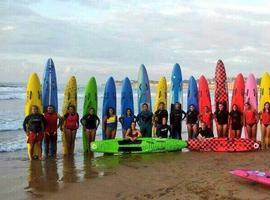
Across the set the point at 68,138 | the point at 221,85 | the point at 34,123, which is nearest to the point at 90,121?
the point at 68,138

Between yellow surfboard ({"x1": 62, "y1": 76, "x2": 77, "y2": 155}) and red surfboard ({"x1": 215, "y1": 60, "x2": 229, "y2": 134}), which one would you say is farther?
red surfboard ({"x1": 215, "y1": 60, "x2": 229, "y2": 134})

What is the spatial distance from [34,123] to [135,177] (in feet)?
9.71

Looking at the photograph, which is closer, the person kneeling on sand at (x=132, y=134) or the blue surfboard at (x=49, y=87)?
the person kneeling on sand at (x=132, y=134)

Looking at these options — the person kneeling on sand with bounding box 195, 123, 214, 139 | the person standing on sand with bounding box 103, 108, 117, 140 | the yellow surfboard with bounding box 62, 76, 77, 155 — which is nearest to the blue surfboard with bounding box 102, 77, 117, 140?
the person standing on sand with bounding box 103, 108, 117, 140

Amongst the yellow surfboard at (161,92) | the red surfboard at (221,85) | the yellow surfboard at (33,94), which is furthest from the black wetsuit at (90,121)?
the red surfboard at (221,85)

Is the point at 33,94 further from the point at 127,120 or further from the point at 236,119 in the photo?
the point at 236,119

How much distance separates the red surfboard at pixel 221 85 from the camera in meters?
11.7

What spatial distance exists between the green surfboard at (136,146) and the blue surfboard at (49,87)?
1675 millimetres

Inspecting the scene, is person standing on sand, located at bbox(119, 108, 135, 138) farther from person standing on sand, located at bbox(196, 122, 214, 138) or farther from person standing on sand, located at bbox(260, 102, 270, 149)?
person standing on sand, located at bbox(260, 102, 270, 149)

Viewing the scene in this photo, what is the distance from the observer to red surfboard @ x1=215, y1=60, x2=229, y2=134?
1168cm

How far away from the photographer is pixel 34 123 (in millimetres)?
8977

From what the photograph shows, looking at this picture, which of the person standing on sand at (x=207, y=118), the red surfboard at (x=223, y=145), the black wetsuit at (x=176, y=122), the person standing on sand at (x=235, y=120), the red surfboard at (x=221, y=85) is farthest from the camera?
the red surfboard at (x=221, y=85)

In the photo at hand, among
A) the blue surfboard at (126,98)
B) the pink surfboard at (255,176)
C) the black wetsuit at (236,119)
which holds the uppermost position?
the blue surfboard at (126,98)

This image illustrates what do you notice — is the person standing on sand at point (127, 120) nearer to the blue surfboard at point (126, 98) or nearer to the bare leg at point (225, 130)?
the blue surfboard at point (126, 98)
